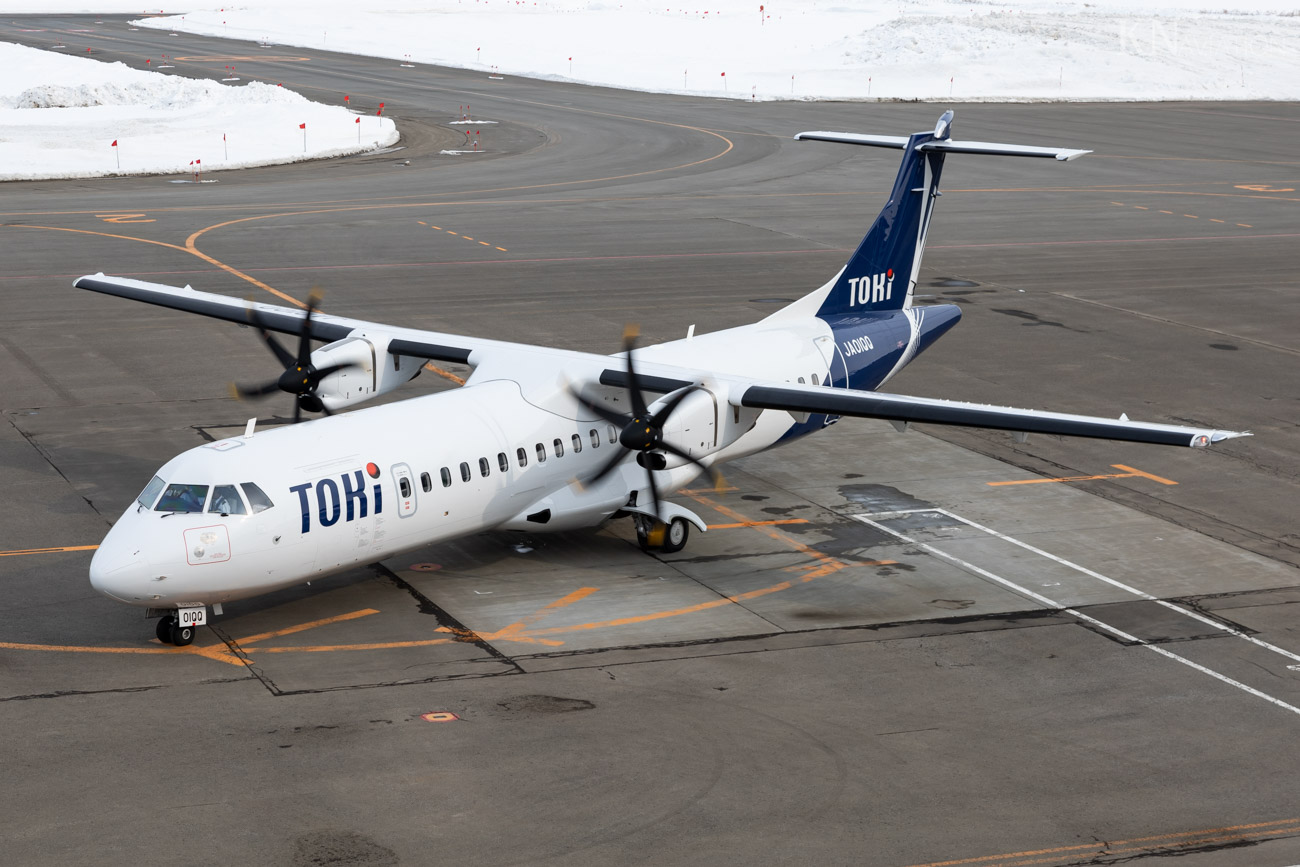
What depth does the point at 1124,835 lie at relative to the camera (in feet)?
52.0

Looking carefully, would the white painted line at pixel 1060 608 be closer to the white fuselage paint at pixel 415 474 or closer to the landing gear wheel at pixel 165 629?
the white fuselage paint at pixel 415 474

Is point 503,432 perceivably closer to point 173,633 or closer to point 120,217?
point 173,633

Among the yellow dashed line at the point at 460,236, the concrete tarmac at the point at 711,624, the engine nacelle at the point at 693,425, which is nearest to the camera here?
the concrete tarmac at the point at 711,624

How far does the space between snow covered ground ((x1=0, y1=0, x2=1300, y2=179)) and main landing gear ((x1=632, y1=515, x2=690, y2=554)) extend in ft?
157

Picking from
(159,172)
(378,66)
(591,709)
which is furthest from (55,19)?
(591,709)

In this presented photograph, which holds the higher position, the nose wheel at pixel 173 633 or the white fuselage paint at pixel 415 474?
the white fuselage paint at pixel 415 474

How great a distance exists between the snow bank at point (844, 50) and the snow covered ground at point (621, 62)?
25cm

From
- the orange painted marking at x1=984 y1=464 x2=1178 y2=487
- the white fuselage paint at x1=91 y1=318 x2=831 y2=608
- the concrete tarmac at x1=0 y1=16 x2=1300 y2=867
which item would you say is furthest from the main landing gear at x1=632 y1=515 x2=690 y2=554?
the orange painted marking at x1=984 y1=464 x2=1178 y2=487

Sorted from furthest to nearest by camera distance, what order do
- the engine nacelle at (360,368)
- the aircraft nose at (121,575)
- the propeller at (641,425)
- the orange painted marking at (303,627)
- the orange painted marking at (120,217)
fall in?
1. the orange painted marking at (120,217)
2. the engine nacelle at (360,368)
3. the propeller at (641,425)
4. the orange painted marking at (303,627)
5. the aircraft nose at (121,575)

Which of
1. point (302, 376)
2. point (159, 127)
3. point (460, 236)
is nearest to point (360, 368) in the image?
point (302, 376)

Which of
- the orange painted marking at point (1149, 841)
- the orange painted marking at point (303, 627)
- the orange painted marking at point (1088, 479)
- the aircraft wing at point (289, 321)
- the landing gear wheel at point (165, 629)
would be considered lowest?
the orange painted marking at point (303, 627)

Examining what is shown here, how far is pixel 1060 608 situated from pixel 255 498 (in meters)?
12.2

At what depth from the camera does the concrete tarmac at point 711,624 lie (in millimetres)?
16031

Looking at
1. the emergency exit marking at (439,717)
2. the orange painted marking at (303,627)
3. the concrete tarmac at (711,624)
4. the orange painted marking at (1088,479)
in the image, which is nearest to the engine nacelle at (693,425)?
the concrete tarmac at (711,624)
